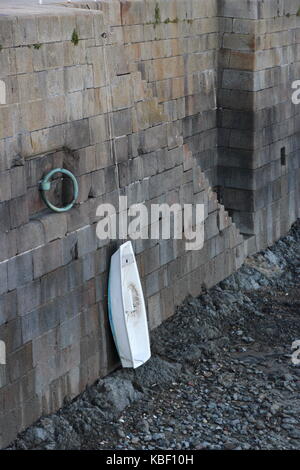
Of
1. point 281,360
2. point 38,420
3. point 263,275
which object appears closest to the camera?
point 38,420

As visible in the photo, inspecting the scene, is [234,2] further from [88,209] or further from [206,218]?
[88,209]

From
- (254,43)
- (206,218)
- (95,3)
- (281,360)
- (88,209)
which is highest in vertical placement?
(95,3)

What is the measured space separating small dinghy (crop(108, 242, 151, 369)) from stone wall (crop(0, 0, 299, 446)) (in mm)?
140

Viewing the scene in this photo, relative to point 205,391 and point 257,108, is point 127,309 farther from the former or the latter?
point 257,108

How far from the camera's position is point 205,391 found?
503 inches

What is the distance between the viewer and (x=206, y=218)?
15102 millimetres

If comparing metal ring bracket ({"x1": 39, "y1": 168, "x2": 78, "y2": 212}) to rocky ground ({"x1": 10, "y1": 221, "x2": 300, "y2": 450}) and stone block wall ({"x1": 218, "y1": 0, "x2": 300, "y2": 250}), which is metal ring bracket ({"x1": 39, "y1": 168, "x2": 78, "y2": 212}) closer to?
rocky ground ({"x1": 10, "y1": 221, "x2": 300, "y2": 450})

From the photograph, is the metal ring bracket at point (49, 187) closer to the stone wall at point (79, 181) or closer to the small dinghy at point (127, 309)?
the stone wall at point (79, 181)

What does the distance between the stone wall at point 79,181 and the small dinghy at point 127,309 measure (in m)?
0.14

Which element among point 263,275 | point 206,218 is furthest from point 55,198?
point 263,275

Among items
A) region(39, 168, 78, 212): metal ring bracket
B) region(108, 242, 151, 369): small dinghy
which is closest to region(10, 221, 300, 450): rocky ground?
region(108, 242, 151, 369): small dinghy

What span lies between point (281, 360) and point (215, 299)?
5.73 feet

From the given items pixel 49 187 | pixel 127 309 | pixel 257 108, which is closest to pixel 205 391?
pixel 127 309

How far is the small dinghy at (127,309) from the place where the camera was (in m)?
12.4
